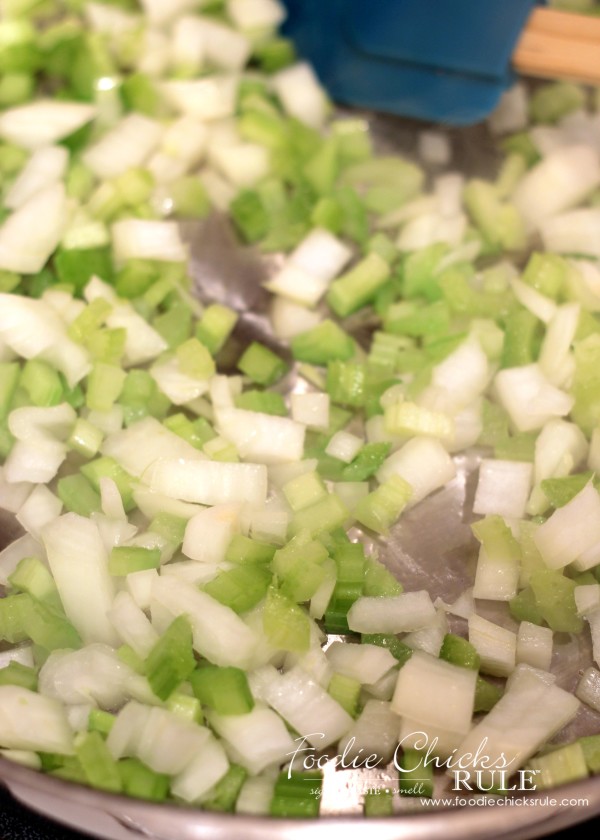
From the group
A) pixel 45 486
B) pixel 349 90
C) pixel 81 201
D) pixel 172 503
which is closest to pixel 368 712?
pixel 172 503

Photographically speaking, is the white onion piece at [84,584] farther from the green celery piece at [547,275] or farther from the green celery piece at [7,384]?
the green celery piece at [547,275]

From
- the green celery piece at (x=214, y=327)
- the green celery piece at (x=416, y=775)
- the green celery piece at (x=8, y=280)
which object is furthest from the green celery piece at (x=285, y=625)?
the green celery piece at (x=8, y=280)

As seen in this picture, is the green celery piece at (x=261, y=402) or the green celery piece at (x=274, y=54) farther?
the green celery piece at (x=274, y=54)

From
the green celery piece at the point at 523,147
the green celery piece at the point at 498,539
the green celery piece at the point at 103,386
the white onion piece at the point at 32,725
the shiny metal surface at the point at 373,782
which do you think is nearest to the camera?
the shiny metal surface at the point at 373,782

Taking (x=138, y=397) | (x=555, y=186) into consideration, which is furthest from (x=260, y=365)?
(x=555, y=186)

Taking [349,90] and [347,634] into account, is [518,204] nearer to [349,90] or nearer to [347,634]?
[349,90]

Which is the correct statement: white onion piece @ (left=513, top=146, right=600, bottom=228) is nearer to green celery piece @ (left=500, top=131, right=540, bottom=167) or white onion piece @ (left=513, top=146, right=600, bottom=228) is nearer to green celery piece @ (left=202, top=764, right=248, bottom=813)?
green celery piece @ (left=500, top=131, right=540, bottom=167)

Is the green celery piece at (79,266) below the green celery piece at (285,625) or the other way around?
the other way around
